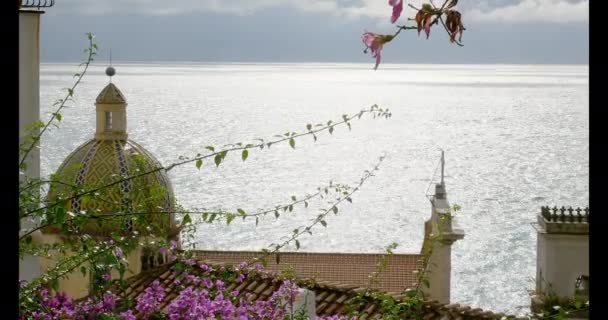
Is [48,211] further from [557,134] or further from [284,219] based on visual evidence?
[557,134]

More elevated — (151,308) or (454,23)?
(454,23)

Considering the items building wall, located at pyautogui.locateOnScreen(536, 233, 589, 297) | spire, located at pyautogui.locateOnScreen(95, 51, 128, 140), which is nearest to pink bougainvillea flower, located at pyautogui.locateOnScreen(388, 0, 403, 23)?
spire, located at pyautogui.locateOnScreen(95, 51, 128, 140)

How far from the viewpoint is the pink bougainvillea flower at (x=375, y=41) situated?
0.85 metres

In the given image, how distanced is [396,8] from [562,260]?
24.1 meters

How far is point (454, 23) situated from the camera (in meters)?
0.83

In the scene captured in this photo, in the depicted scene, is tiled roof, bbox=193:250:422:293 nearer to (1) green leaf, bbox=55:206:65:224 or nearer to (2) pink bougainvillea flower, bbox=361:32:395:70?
(1) green leaf, bbox=55:206:65:224

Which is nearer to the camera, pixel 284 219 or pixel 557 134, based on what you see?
pixel 284 219

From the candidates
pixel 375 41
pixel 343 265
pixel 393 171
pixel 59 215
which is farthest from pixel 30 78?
pixel 393 171

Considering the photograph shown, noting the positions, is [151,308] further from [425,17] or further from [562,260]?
[562,260]

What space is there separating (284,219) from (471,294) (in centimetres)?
1508

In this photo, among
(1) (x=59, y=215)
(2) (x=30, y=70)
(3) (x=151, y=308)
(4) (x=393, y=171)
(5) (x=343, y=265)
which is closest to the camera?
(1) (x=59, y=215)

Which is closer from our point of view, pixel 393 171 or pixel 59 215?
pixel 59 215
